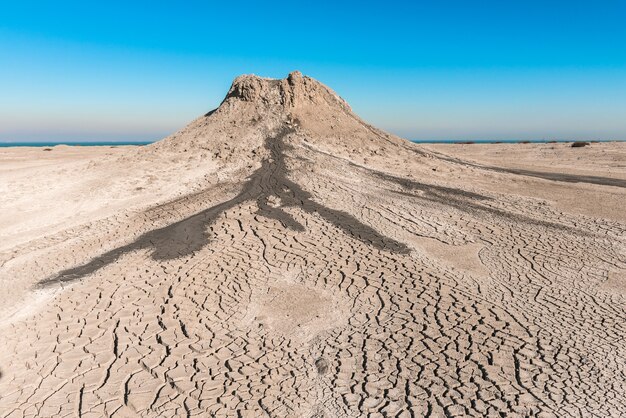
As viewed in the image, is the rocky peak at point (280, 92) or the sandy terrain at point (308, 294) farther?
the rocky peak at point (280, 92)

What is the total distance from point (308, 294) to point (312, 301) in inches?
7.7

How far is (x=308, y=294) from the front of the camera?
19.4ft

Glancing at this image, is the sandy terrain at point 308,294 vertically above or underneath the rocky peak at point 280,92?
underneath

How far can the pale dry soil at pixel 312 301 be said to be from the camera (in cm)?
405

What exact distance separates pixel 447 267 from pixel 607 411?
121 inches

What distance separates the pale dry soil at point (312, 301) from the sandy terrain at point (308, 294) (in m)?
0.03

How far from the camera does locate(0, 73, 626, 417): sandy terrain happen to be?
407 cm

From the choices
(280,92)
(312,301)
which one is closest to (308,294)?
(312,301)

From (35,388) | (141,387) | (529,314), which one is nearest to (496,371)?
(529,314)

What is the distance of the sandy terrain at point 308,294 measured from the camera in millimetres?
4074

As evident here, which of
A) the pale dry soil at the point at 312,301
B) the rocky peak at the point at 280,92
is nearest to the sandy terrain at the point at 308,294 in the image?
the pale dry soil at the point at 312,301

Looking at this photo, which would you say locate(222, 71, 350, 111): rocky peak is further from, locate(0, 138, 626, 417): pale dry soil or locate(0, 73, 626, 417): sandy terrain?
locate(0, 138, 626, 417): pale dry soil

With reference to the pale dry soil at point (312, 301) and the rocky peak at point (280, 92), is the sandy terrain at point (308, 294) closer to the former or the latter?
the pale dry soil at point (312, 301)

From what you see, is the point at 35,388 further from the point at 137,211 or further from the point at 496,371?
the point at 137,211
